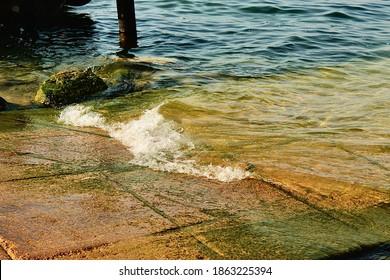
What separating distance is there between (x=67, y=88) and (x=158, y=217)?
15.1ft

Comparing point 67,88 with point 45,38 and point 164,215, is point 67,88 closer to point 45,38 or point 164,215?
point 164,215

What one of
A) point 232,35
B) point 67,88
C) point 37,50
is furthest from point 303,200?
point 232,35

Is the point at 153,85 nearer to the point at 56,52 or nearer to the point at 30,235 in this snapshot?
the point at 56,52

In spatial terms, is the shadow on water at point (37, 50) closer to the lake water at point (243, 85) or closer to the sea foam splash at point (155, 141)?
the lake water at point (243, 85)

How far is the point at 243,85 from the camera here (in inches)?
357

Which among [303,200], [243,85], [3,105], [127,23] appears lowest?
[243,85]

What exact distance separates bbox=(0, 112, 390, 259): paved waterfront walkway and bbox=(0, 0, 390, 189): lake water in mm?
401

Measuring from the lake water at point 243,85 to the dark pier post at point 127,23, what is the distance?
250 mm

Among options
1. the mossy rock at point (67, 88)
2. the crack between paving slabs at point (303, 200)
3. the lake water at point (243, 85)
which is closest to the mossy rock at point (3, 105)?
the lake water at point (243, 85)

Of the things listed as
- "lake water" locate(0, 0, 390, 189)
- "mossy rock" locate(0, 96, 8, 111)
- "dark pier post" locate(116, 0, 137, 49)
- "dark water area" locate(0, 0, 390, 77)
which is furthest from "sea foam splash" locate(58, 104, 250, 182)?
"dark pier post" locate(116, 0, 137, 49)

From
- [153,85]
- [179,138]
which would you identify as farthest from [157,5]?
[179,138]

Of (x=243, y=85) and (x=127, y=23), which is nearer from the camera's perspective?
(x=243, y=85)

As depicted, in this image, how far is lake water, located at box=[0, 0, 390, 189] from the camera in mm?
5273

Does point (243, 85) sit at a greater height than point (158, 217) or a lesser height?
lesser
